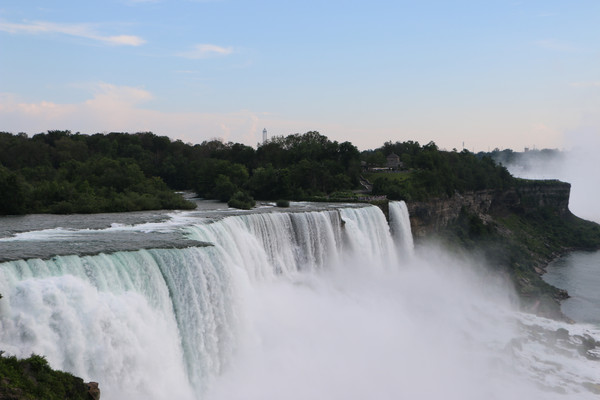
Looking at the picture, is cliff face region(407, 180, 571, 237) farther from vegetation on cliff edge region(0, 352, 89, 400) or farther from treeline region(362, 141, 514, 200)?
vegetation on cliff edge region(0, 352, 89, 400)

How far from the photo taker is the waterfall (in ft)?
37.2

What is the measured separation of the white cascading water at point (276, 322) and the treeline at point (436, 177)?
11.6m

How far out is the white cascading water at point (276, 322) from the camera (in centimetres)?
1205

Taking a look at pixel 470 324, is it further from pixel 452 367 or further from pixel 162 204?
pixel 162 204

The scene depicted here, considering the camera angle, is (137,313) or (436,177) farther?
(436,177)

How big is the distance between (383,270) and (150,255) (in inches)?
802

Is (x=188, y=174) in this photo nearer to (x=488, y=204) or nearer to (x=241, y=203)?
(x=241, y=203)

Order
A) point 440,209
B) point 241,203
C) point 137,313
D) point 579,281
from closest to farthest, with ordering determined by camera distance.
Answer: point 137,313, point 241,203, point 579,281, point 440,209

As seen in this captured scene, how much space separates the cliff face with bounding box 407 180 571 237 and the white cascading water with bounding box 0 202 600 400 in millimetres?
9795

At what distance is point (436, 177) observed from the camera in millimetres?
52281

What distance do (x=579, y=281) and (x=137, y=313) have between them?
130 ft

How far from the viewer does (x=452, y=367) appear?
74.2ft

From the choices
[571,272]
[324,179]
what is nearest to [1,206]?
[324,179]

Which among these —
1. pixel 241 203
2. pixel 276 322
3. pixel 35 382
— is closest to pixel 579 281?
pixel 241 203
